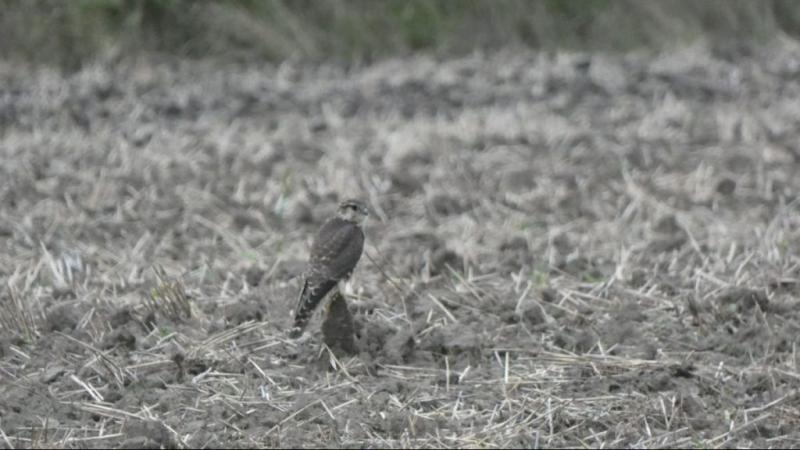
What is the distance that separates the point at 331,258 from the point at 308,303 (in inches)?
11.3

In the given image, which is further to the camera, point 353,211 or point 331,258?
point 353,211

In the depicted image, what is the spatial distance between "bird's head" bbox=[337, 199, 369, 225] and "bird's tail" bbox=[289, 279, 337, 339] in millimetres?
622

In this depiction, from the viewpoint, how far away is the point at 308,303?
20.9 feet

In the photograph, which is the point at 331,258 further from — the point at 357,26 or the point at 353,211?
the point at 357,26

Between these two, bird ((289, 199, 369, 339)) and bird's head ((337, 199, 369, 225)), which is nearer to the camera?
bird ((289, 199, 369, 339))

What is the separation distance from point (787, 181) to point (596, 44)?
23.9ft

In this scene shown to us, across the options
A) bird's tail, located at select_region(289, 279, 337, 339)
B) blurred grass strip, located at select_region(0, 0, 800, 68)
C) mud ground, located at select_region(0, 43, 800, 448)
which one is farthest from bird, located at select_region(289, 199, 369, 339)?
blurred grass strip, located at select_region(0, 0, 800, 68)

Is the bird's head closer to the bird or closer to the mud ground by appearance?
the bird

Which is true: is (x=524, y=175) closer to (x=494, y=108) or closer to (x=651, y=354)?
(x=494, y=108)

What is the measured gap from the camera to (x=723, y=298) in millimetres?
6980

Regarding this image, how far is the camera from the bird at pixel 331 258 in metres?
6.40

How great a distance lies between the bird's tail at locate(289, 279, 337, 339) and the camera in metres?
6.38

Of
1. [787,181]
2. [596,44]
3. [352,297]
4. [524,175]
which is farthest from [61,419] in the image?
[596,44]

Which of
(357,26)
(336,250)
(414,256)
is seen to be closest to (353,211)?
(336,250)
